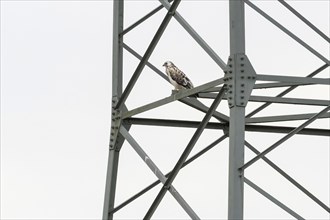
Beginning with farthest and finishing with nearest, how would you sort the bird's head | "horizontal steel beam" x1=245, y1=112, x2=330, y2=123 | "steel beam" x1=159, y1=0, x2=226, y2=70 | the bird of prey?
the bird's head < the bird of prey < "horizontal steel beam" x1=245, y1=112, x2=330, y2=123 < "steel beam" x1=159, y1=0, x2=226, y2=70

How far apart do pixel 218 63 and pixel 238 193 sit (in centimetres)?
196

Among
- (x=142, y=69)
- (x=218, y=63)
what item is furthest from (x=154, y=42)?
(x=218, y=63)

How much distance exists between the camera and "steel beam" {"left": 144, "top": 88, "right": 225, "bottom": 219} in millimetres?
22844

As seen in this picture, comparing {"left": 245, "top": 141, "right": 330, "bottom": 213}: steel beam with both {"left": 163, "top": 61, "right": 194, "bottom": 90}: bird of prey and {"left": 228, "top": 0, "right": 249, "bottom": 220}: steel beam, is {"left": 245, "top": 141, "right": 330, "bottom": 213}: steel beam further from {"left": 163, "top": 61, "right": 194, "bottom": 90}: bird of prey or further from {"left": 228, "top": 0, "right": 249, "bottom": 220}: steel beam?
{"left": 228, "top": 0, "right": 249, "bottom": 220}: steel beam

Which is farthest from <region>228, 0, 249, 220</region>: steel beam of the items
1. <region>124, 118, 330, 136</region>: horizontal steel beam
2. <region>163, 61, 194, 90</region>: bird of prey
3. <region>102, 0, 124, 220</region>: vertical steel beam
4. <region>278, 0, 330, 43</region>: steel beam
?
<region>163, 61, 194, 90</region>: bird of prey

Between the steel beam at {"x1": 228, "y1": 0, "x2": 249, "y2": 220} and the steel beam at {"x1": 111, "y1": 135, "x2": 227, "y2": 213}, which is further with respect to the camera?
the steel beam at {"x1": 111, "y1": 135, "x2": 227, "y2": 213}

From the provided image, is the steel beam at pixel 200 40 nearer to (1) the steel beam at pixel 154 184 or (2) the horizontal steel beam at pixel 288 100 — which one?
(2) the horizontal steel beam at pixel 288 100

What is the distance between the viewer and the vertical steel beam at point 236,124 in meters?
22.2

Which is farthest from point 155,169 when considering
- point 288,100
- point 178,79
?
point 178,79

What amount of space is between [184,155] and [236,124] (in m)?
1.64

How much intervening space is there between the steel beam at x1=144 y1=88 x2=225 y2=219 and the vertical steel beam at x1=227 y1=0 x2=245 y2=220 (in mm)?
451

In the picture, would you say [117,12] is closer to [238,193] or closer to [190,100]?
[190,100]

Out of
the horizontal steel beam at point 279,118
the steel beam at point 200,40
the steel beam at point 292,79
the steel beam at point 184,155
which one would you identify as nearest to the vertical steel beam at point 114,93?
the steel beam at point 184,155

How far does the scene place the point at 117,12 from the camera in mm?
27516
